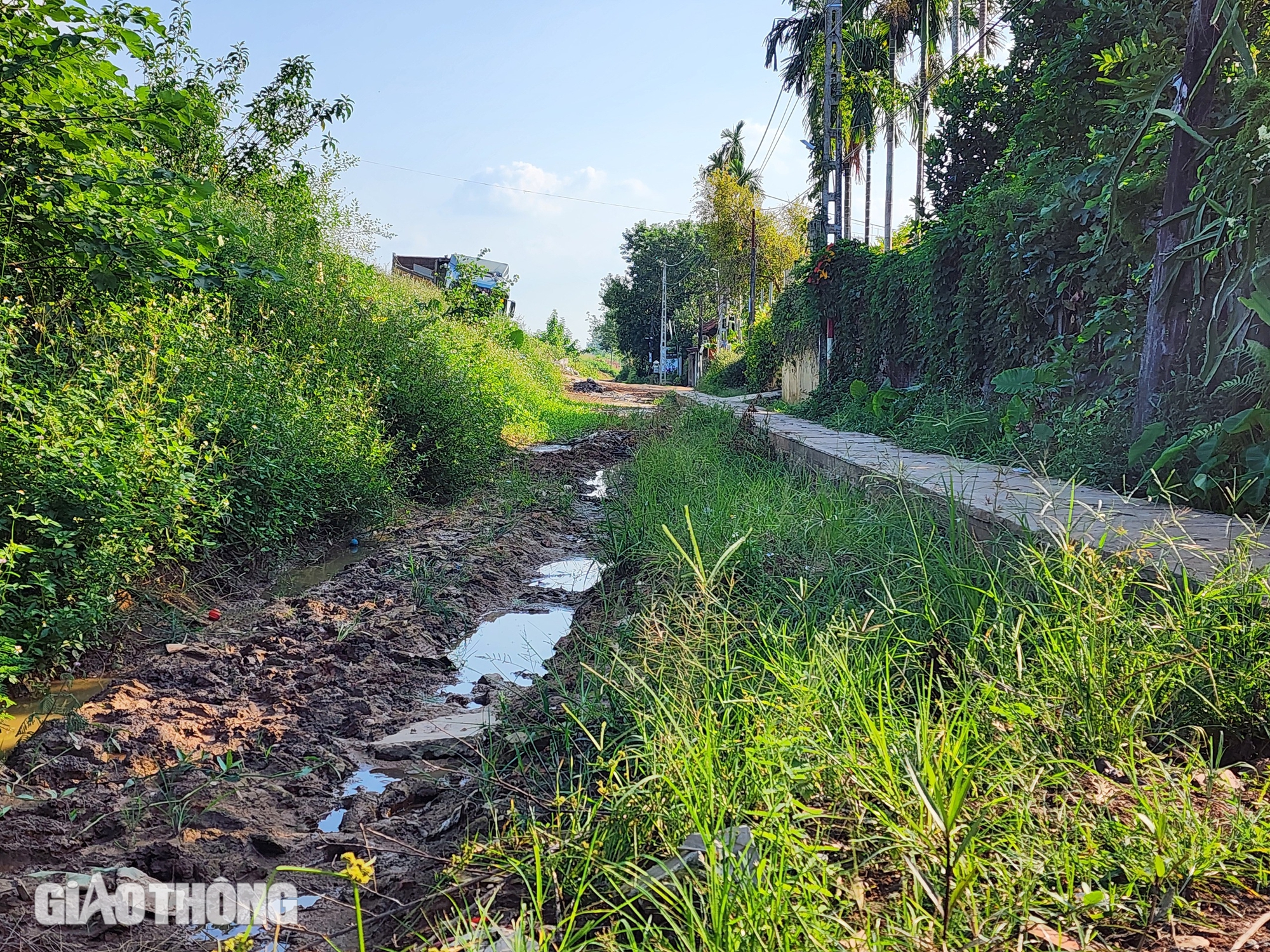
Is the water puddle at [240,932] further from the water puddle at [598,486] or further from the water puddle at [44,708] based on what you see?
the water puddle at [598,486]

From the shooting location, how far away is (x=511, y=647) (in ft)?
15.5

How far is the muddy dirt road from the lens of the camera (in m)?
2.38

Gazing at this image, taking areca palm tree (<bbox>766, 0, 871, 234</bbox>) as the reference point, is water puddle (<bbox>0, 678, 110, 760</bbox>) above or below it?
below

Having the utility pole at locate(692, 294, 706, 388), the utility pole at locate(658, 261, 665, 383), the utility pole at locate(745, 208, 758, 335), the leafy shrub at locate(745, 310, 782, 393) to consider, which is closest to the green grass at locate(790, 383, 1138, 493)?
the leafy shrub at locate(745, 310, 782, 393)

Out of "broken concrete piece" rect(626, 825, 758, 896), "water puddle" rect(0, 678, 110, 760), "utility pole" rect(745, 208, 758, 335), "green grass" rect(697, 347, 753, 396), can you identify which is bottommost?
"water puddle" rect(0, 678, 110, 760)

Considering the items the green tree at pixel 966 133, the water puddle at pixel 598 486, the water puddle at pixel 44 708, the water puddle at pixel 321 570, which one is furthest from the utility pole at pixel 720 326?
the water puddle at pixel 44 708

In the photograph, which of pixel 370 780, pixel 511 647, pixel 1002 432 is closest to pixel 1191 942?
pixel 370 780

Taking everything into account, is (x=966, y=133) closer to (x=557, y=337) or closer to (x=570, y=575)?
(x=570, y=575)

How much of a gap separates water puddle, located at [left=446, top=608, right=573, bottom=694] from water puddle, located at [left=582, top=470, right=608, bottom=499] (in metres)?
3.69

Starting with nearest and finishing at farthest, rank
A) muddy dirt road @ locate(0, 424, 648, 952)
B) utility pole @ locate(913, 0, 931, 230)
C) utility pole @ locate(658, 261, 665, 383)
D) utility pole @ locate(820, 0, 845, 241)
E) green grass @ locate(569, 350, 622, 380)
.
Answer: muddy dirt road @ locate(0, 424, 648, 952) < utility pole @ locate(820, 0, 845, 241) < utility pole @ locate(913, 0, 931, 230) < utility pole @ locate(658, 261, 665, 383) < green grass @ locate(569, 350, 622, 380)

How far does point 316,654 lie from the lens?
4.30m

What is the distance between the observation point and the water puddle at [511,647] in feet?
13.9

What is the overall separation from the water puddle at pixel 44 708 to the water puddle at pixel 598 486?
5507mm

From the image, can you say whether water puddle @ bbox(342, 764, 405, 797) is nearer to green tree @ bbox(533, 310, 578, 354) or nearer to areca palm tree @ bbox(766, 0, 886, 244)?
areca palm tree @ bbox(766, 0, 886, 244)
